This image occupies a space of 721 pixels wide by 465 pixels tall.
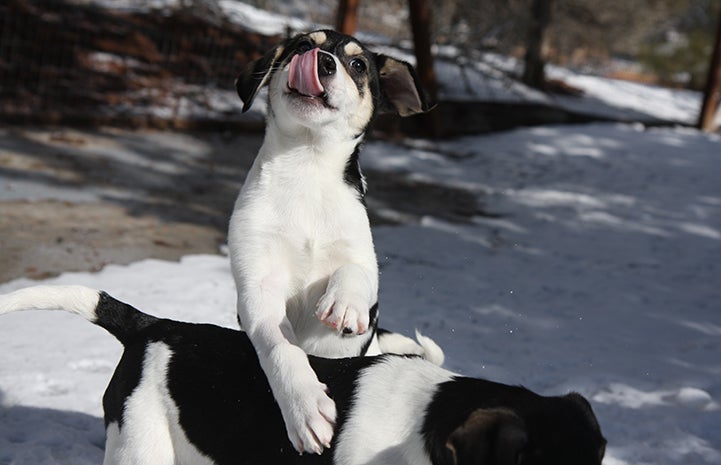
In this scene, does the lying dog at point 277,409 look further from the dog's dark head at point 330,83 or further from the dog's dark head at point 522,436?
the dog's dark head at point 330,83

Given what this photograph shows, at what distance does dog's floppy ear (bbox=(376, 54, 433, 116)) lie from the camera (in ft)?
12.5

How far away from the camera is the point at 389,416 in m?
2.37

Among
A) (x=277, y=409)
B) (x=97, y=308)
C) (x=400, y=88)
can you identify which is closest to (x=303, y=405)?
(x=277, y=409)

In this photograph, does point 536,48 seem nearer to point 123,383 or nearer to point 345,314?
point 345,314

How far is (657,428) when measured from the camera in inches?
167

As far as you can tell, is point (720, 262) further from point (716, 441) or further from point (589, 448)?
point (589, 448)

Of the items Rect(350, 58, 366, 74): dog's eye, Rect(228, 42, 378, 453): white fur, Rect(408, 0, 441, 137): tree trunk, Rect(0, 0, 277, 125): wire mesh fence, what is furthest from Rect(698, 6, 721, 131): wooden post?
Rect(228, 42, 378, 453): white fur

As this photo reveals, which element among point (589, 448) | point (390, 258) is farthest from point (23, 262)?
point (589, 448)

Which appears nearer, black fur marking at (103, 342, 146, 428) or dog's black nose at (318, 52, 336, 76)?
black fur marking at (103, 342, 146, 428)

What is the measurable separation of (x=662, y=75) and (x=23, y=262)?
26284 mm

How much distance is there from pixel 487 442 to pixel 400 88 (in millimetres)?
2269

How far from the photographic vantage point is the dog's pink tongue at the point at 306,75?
10.8 feet

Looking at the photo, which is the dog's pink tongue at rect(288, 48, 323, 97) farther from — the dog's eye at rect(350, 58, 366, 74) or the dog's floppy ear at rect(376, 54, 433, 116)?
the dog's floppy ear at rect(376, 54, 433, 116)

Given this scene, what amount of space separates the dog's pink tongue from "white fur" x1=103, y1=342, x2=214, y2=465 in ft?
4.15
